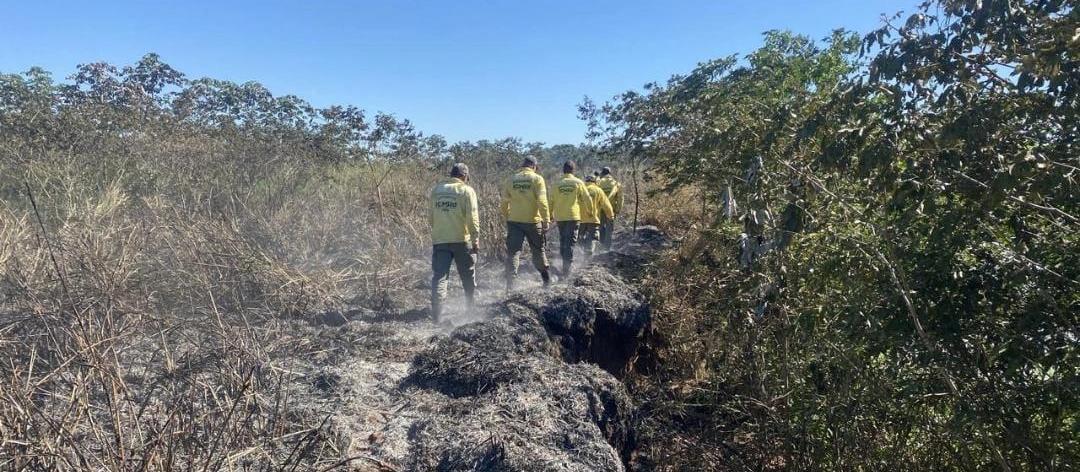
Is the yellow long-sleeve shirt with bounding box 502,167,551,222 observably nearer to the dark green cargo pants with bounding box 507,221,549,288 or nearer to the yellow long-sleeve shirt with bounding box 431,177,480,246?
the dark green cargo pants with bounding box 507,221,549,288

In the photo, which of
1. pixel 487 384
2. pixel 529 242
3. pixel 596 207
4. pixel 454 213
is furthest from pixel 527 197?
pixel 487 384

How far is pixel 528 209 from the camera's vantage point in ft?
24.5

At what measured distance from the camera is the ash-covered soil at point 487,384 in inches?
131

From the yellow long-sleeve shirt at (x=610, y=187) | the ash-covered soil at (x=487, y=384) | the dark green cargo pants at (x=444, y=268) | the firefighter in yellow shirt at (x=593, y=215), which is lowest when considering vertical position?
the ash-covered soil at (x=487, y=384)

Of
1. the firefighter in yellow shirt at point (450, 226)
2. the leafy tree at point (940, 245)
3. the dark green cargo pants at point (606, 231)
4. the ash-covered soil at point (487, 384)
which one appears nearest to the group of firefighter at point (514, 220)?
the firefighter in yellow shirt at point (450, 226)

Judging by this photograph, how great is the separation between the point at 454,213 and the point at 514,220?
132 centimetres

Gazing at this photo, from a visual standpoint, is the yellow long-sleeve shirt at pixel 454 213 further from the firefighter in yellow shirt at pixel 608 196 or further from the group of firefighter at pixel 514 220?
the firefighter in yellow shirt at pixel 608 196

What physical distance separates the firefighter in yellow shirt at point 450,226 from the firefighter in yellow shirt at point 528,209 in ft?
3.37

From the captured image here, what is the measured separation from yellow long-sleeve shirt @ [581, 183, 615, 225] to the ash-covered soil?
10.6 ft

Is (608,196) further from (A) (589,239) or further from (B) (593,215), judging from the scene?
(B) (593,215)

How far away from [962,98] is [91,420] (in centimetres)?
324

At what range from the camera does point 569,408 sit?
387cm

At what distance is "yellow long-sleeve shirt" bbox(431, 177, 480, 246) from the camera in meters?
6.38

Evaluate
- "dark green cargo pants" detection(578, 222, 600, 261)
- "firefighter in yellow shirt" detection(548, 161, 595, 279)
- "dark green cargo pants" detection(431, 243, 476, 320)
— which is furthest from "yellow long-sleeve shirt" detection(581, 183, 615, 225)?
"dark green cargo pants" detection(431, 243, 476, 320)
